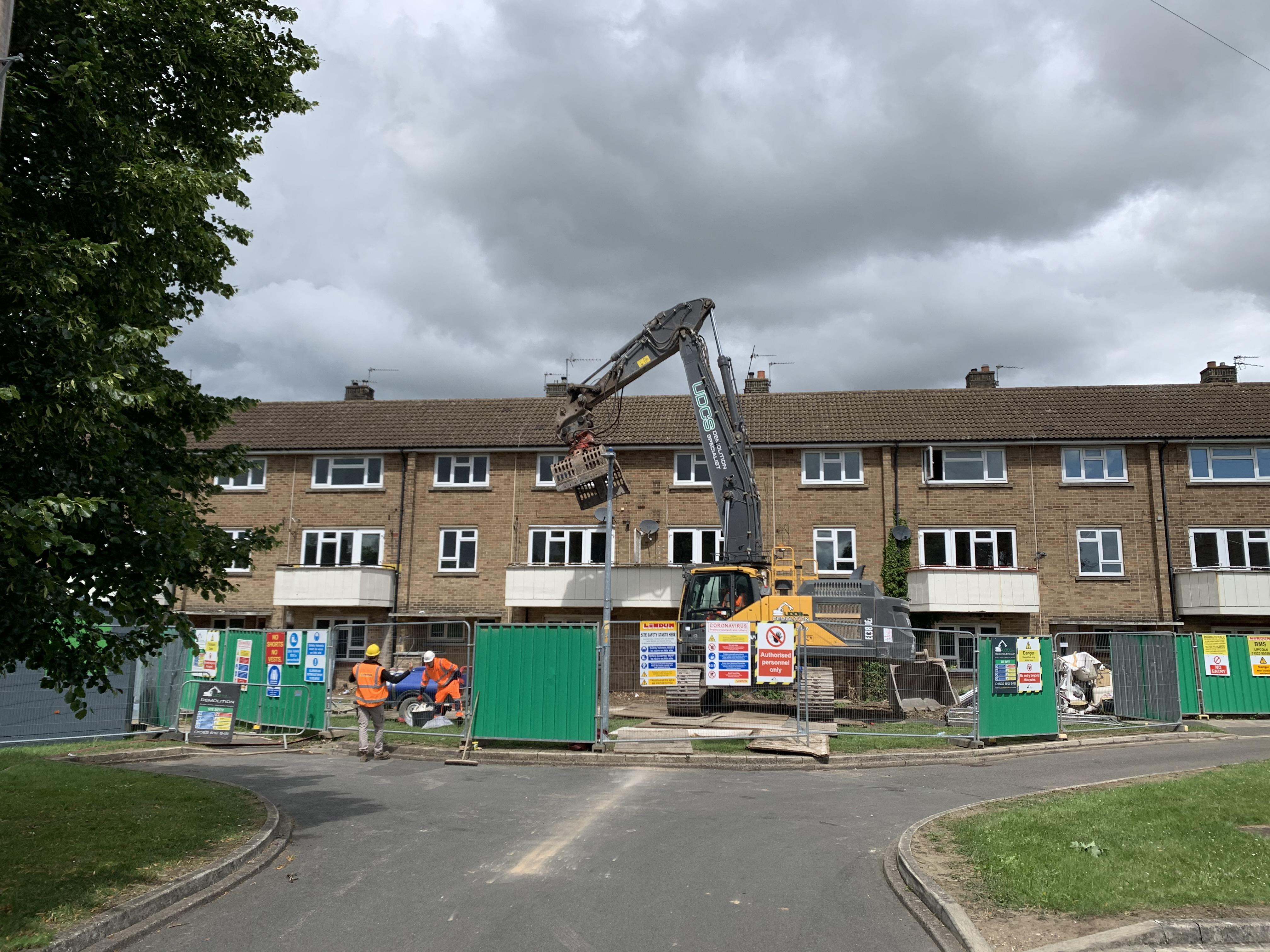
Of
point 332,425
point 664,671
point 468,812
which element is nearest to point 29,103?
point 468,812

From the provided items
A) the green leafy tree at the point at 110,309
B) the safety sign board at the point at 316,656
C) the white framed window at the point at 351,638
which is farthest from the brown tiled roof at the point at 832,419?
the green leafy tree at the point at 110,309

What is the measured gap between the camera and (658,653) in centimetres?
1592

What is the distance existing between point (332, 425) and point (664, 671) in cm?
1987

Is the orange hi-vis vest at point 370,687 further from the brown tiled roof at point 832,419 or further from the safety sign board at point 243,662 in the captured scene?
the brown tiled roof at point 832,419

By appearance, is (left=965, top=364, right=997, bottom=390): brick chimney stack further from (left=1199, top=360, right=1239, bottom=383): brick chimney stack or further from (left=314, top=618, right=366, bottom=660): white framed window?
(left=314, top=618, right=366, bottom=660): white framed window

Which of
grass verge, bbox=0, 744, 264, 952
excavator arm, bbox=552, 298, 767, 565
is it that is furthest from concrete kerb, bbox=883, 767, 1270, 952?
excavator arm, bbox=552, 298, 767, 565

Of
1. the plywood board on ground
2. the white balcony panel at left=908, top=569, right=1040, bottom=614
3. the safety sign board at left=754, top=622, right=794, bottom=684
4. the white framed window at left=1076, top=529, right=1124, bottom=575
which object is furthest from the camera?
the white framed window at left=1076, top=529, right=1124, bottom=575

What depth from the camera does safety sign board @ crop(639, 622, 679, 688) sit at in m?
15.9

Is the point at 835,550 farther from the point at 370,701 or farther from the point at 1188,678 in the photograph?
the point at 370,701

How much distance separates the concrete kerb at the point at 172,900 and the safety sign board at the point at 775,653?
877 cm

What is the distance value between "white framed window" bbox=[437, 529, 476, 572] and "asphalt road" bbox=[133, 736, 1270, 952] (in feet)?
52.4

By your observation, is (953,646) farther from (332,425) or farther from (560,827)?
(332,425)

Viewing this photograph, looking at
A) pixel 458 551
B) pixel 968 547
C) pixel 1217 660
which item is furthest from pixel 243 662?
pixel 968 547

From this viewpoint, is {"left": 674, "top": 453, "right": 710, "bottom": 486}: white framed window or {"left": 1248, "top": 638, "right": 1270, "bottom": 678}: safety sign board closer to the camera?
{"left": 1248, "top": 638, "right": 1270, "bottom": 678}: safety sign board
